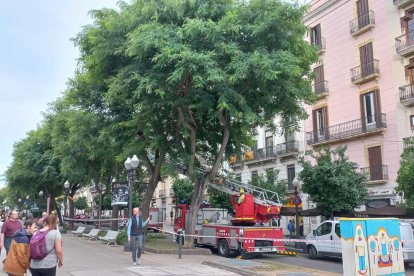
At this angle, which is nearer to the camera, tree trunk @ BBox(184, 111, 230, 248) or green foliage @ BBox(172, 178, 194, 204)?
tree trunk @ BBox(184, 111, 230, 248)

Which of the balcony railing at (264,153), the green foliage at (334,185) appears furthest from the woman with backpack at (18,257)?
the balcony railing at (264,153)

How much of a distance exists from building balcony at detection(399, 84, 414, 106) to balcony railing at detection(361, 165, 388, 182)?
416 cm

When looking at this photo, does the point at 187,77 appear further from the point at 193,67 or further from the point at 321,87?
the point at 321,87

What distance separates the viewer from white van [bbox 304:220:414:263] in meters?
17.2

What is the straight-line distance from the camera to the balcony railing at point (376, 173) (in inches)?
1132

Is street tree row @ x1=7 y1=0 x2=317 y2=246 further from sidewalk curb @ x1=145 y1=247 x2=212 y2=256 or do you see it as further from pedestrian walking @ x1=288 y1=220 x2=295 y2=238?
pedestrian walking @ x1=288 y1=220 x2=295 y2=238

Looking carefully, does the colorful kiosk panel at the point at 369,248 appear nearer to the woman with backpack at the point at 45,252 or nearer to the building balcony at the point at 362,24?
the woman with backpack at the point at 45,252

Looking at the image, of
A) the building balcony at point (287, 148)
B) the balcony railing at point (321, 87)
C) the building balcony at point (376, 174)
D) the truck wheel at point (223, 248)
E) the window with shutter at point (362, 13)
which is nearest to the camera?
the truck wheel at point (223, 248)

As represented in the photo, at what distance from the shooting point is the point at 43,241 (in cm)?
717

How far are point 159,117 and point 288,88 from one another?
235 inches

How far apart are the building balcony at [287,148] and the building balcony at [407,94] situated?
10323 mm

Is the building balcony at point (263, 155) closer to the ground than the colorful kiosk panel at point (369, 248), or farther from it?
farther from it

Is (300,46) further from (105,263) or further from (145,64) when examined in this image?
(105,263)

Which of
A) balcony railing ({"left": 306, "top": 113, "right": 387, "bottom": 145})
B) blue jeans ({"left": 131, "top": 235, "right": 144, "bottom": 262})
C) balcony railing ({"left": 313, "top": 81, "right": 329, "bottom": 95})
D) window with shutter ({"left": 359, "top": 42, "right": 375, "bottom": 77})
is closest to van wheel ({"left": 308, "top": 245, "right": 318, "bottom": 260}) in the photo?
blue jeans ({"left": 131, "top": 235, "right": 144, "bottom": 262})
